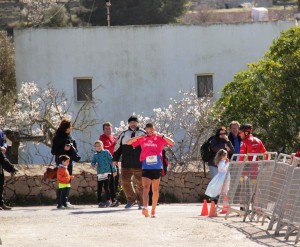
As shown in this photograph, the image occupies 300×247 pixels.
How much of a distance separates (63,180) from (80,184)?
298cm

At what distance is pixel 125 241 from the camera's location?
14.7m

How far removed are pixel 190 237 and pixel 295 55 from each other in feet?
49.1

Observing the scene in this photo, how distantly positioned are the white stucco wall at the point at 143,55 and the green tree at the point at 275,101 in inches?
585

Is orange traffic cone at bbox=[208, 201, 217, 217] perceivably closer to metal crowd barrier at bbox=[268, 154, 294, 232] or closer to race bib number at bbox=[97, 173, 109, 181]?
metal crowd barrier at bbox=[268, 154, 294, 232]

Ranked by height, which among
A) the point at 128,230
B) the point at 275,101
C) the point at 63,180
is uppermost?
the point at 275,101

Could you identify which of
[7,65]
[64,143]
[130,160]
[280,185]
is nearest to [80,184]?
[64,143]

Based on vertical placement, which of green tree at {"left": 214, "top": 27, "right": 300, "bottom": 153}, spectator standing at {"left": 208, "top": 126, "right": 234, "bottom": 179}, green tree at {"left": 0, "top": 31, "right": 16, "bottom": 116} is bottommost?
spectator standing at {"left": 208, "top": 126, "right": 234, "bottom": 179}

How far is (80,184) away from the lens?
24.2 meters

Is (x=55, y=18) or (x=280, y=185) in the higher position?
(x=55, y=18)

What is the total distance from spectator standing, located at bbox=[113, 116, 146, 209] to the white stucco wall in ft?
76.8

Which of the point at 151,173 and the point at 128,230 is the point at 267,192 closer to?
the point at 128,230

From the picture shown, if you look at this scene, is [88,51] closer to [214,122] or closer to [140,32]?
[140,32]

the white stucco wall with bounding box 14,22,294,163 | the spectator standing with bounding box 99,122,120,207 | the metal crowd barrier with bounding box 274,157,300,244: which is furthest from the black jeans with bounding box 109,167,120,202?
the white stucco wall with bounding box 14,22,294,163

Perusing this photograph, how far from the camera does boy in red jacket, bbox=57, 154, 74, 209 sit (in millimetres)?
21297
